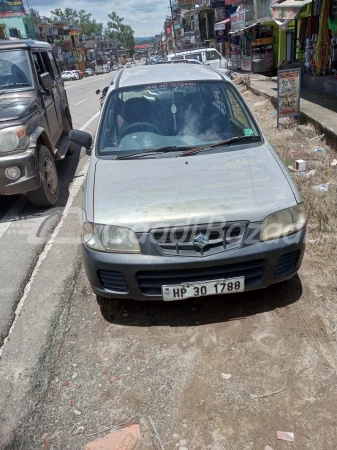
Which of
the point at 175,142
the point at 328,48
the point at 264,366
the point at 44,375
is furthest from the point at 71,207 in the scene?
the point at 328,48

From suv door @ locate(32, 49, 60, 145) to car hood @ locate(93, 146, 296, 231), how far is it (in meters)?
3.27

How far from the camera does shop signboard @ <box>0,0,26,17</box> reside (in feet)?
170

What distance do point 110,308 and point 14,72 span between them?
4.34 meters

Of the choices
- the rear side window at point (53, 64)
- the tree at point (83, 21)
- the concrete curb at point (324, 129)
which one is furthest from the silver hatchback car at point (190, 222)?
the tree at point (83, 21)

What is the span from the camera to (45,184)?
17.6ft

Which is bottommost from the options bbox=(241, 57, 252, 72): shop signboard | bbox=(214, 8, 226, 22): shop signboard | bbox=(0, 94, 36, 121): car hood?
bbox=(241, 57, 252, 72): shop signboard

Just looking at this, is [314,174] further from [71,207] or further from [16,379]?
[16,379]

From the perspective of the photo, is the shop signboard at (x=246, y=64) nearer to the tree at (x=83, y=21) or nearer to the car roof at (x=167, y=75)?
the car roof at (x=167, y=75)

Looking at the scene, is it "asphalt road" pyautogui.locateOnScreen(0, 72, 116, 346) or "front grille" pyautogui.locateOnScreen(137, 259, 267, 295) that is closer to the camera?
"front grille" pyautogui.locateOnScreen(137, 259, 267, 295)

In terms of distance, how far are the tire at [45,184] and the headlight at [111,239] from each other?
106 inches

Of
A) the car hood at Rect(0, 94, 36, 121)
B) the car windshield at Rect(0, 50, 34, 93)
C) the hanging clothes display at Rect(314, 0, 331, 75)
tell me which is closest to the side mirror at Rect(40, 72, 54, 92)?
the car windshield at Rect(0, 50, 34, 93)

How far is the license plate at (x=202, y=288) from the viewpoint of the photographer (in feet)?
9.16

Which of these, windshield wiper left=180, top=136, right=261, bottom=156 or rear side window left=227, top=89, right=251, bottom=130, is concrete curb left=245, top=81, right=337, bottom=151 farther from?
windshield wiper left=180, top=136, right=261, bottom=156

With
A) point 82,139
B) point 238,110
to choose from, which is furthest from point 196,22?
point 82,139
